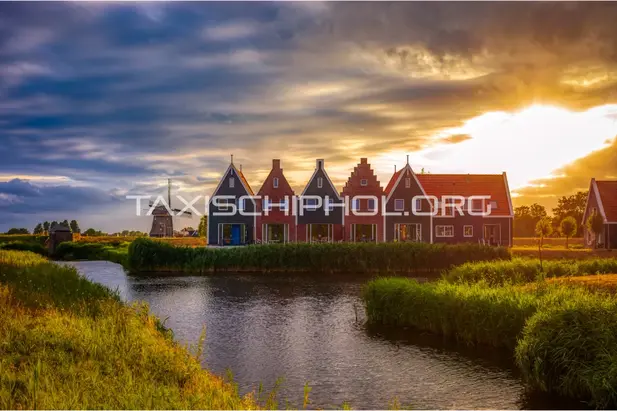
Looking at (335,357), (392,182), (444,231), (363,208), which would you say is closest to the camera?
(335,357)

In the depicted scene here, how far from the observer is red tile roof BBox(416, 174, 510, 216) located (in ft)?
224

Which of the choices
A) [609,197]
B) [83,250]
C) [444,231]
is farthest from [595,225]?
[83,250]

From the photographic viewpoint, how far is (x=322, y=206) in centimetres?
6612

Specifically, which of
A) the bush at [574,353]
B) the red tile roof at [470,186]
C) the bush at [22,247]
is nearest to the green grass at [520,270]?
the bush at [574,353]

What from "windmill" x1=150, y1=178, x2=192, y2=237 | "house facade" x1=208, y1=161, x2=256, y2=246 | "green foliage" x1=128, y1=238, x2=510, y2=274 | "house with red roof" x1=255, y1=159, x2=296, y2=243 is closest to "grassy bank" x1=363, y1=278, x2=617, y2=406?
"green foliage" x1=128, y1=238, x2=510, y2=274

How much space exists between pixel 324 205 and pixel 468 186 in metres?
16.5

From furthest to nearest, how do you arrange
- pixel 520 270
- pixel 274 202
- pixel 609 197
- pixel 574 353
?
pixel 274 202, pixel 609 197, pixel 520 270, pixel 574 353

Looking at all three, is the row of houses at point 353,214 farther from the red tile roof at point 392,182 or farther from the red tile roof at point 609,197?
the red tile roof at point 609,197

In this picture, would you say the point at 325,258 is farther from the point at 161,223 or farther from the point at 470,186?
the point at 161,223

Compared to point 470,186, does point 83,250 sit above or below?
below

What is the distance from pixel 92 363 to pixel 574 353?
10.7 m

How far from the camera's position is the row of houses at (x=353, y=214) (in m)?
66.0

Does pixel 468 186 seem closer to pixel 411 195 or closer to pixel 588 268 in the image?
pixel 411 195

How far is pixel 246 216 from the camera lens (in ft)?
223
